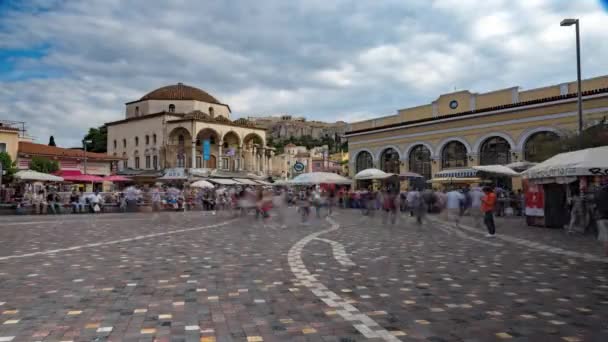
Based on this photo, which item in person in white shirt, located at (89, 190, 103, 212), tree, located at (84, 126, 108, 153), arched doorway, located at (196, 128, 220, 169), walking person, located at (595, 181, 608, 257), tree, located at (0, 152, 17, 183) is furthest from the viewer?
tree, located at (84, 126, 108, 153)

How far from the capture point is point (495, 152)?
3394cm

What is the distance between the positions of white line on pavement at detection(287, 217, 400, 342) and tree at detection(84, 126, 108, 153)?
75.9 meters

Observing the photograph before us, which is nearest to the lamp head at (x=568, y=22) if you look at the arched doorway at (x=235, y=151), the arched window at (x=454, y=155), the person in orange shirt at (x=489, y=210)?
the person in orange shirt at (x=489, y=210)

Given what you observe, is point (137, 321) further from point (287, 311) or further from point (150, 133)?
point (150, 133)

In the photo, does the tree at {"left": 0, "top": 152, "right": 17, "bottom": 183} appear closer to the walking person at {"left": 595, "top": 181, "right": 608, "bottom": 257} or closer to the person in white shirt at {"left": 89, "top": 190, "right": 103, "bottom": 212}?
the person in white shirt at {"left": 89, "top": 190, "right": 103, "bottom": 212}

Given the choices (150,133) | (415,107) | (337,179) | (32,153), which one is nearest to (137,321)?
(337,179)

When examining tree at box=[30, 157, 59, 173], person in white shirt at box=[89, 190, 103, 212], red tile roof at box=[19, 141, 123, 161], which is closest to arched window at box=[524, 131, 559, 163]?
person in white shirt at box=[89, 190, 103, 212]

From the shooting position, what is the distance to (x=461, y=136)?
3559 cm

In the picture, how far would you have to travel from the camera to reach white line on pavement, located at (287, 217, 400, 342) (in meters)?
4.98

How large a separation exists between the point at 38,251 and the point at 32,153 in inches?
1481

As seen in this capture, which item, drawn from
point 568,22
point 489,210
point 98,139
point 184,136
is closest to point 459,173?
point 568,22

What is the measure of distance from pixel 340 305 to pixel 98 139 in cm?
8117

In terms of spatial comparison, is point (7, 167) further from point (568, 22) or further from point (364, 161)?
point (568, 22)

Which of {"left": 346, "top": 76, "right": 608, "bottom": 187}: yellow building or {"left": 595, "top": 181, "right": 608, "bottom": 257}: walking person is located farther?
{"left": 346, "top": 76, "right": 608, "bottom": 187}: yellow building
